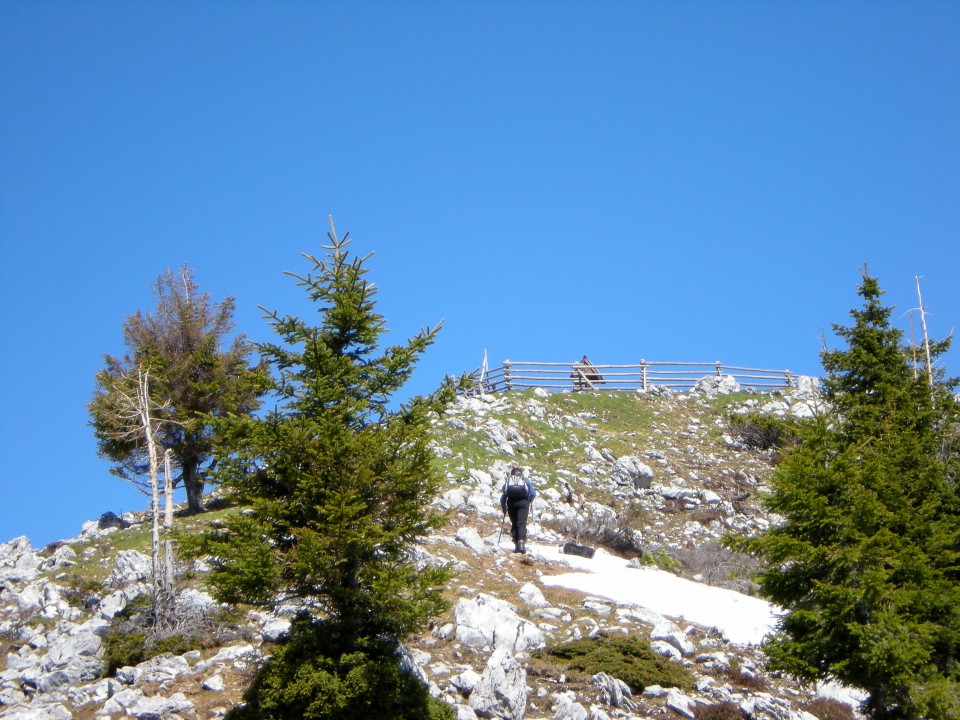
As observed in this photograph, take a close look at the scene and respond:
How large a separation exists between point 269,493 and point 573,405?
2573cm

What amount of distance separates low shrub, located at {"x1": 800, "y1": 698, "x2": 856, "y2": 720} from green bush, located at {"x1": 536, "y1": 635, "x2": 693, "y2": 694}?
1.80 meters

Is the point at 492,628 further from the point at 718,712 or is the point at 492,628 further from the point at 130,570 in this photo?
the point at 130,570

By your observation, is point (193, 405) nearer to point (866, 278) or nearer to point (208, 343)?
point (208, 343)

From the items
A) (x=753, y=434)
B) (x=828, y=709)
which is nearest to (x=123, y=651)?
(x=828, y=709)

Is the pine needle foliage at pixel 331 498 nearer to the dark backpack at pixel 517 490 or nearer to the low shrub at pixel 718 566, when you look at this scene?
the dark backpack at pixel 517 490

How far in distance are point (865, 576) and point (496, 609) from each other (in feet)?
19.4

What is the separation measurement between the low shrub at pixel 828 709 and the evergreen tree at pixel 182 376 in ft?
52.2

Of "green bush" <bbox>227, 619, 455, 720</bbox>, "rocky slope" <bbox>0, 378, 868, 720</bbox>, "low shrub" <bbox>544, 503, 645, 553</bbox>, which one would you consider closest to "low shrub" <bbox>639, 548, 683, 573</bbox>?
"rocky slope" <bbox>0, 378, 868, 720</bbox>

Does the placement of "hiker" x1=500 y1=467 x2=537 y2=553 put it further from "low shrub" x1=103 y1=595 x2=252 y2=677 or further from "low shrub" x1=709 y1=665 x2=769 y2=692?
"low shrub" x1=103 y1=595 x2=252 y2=677

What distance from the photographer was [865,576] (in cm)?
1172

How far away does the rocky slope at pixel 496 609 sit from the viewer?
13000 mm

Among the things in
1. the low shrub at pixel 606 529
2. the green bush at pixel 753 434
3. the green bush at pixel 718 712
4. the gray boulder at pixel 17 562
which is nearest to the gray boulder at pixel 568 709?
the green bush at pixel 718 712

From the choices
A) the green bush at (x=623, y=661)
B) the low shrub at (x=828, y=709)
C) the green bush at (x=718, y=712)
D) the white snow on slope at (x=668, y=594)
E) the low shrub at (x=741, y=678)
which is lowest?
the low shrub at (x=828, y=709)

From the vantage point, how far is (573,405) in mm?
37062
